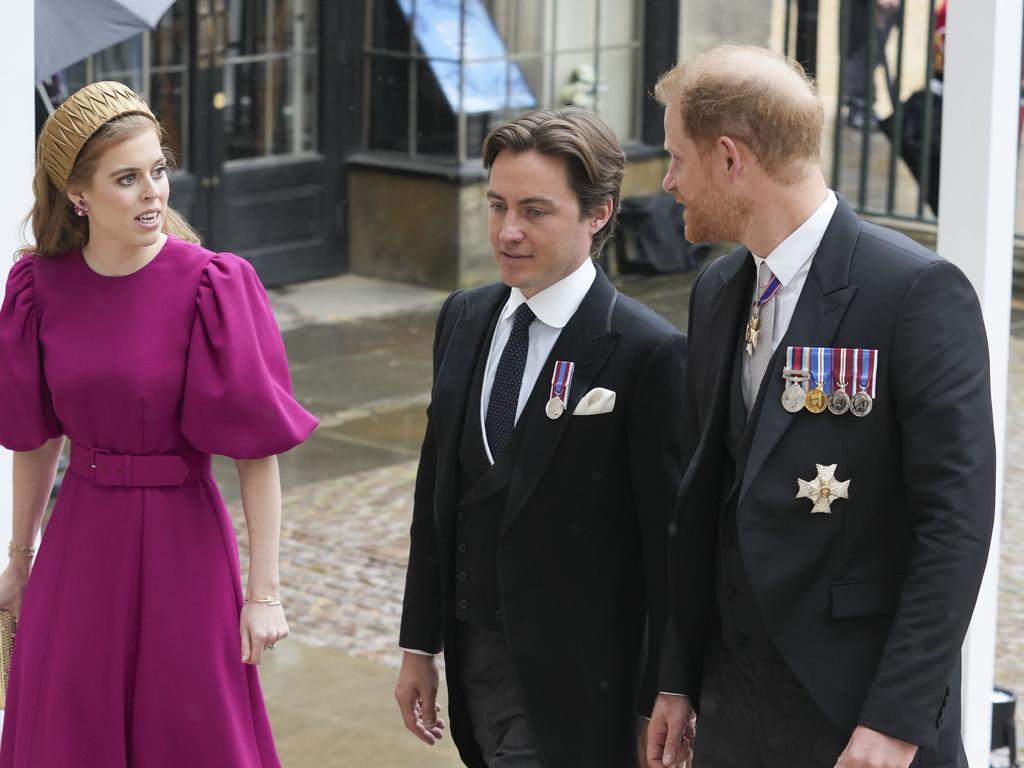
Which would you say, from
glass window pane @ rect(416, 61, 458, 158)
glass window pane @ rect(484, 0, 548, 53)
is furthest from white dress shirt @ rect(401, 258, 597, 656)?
glass window pane @ rect(484, 0, 548, 53)

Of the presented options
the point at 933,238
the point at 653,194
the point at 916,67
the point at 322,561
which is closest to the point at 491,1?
the point at 653,194

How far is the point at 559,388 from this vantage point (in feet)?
10.7

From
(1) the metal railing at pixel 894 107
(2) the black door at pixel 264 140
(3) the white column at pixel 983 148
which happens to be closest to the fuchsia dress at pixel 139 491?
(3) the white column at pixel 983 148

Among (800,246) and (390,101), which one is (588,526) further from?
(390,101)

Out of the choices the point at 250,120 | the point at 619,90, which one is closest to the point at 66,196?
the point at 250,120

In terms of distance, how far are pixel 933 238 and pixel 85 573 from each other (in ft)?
31.1

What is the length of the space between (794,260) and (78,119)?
1322mm

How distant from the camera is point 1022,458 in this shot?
8719 mm

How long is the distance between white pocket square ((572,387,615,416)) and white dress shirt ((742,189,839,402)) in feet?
1.30

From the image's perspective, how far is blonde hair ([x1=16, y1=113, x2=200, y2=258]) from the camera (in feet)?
10.9

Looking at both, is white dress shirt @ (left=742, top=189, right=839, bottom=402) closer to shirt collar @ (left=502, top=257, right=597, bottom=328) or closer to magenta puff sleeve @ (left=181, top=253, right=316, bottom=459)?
shirt collar @ (left=502, top=257, right=597, bottom=328)

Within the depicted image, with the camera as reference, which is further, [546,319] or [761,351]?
[546,319]

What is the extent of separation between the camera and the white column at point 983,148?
3629mm

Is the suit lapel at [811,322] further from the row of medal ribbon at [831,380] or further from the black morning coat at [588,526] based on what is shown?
the black morning coat at [588,526]
